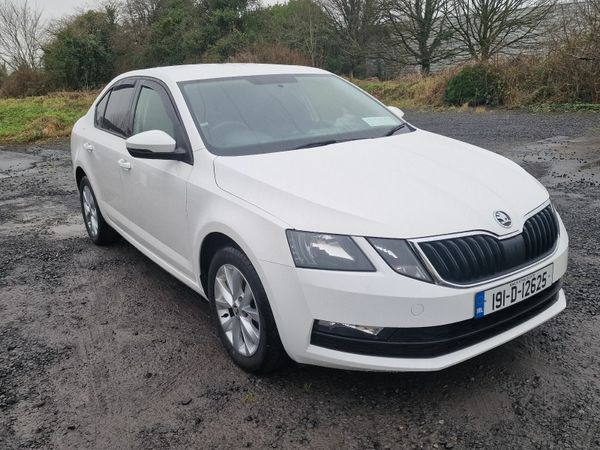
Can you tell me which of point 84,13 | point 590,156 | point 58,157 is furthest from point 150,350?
point 84,13

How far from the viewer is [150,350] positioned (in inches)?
143

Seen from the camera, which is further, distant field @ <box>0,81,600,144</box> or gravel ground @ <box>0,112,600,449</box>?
distant field @ <box>0,81,600,144</box>

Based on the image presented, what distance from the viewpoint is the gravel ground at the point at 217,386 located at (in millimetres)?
2693

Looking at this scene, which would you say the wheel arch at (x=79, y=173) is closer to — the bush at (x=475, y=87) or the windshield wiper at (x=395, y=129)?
the windshield wiper at (x=395, y=129)

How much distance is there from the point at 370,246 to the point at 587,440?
4.22 feet

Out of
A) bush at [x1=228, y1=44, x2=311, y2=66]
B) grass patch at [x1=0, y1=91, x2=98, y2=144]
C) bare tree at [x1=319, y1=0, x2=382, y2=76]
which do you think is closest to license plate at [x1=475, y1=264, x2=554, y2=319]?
grass patch at [x1=0, y1=91, x2=98, y2=144]

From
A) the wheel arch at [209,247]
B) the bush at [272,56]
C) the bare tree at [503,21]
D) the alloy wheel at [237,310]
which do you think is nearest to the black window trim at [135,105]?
the wheel arch at [209,247]

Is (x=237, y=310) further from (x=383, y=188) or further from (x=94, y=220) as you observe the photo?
(x=94, y=220)

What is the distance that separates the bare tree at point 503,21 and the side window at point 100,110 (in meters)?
21.4

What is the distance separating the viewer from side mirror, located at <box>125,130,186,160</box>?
11.8 ft

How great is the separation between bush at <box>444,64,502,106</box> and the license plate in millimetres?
15155

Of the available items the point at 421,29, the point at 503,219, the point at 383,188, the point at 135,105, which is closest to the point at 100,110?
the point at 135,105

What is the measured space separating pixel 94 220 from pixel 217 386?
10.4 ft

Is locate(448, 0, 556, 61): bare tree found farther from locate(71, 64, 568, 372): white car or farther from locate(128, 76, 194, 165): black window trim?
locate(71, 64, 568, 372): white car
